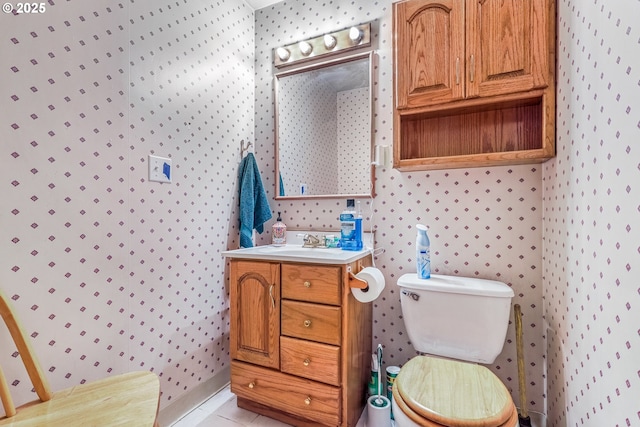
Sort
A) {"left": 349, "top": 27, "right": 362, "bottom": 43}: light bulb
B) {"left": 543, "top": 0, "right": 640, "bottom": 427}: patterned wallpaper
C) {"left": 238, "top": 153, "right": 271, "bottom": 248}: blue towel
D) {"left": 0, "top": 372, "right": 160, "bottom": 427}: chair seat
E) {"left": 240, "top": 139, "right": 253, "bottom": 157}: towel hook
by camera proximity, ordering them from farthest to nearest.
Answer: {"left": 240, "top": 139, "right": 253, "bottom": 157}: towel hook, {"left": 238, "top": 153, "right": 271, "bottom": 248}: blue towel, {"left": 349, "top": 27, "right": 362, "bottom": 43}: light bulb, {"left": 0, "top": 372, "right": 160, "bottom": 427}: chair seat, {"left": 543, "top": 0, "right": 640, "bottom": 427}: patterned wallpaper

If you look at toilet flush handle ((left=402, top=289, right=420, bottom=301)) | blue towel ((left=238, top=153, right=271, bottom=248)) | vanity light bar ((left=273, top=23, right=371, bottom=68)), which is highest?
vanity light bar ((left=273, top=23, right=371, bottom=68))

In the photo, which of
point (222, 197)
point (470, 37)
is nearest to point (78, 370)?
point (222, 197)

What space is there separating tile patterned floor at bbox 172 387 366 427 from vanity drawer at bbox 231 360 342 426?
106mm

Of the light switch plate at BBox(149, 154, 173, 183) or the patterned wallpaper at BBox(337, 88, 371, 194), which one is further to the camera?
the patterned wallpaper at BBox(337, 88, 371, 194)

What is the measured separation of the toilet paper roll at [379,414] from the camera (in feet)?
4.58

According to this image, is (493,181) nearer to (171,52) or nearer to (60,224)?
(171,52)

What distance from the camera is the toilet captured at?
35.4 inches

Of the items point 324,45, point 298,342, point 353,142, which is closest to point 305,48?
point 324,45

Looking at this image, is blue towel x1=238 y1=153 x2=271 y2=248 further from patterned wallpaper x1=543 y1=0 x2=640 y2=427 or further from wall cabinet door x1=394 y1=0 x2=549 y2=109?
patterned wallpaper x1=543 y1=0 x2=640 y2=427

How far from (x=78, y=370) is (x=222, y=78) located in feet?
5.44

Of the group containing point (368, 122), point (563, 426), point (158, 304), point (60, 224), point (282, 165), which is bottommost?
point (563, 426)

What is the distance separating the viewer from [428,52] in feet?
4.65

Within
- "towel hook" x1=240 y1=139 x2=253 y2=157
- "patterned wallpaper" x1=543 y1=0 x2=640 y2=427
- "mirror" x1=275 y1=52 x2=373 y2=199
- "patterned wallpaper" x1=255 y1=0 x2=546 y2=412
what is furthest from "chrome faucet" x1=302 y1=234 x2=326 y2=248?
"patterned wallpaper" x1=543 y1=0 x2=640 y2=427

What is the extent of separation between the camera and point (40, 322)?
105 centimetres
